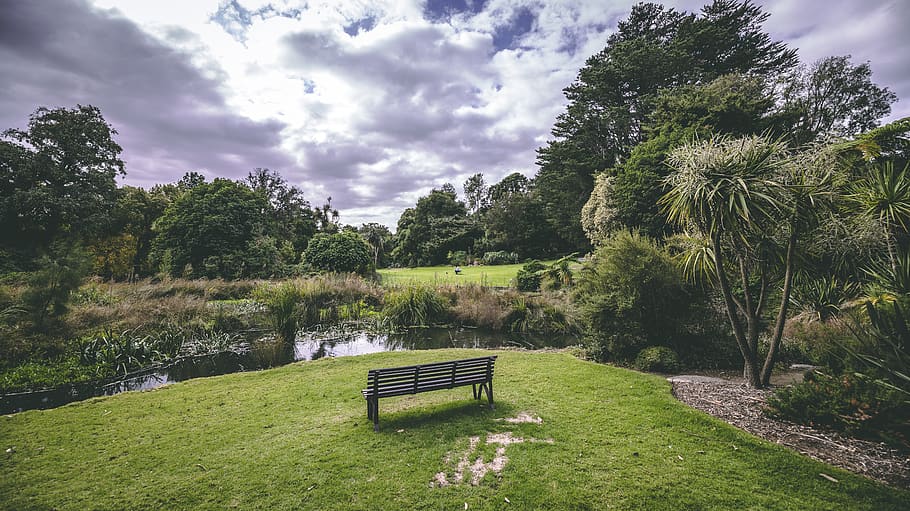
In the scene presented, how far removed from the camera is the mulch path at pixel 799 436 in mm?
3670

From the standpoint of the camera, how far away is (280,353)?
31.7ft

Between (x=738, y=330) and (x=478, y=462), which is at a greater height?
(x=738, y=330)

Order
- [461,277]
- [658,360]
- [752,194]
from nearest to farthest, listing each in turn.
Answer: [752,194] → [658,360] → [461,277]

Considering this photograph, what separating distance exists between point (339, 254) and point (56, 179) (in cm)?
1586

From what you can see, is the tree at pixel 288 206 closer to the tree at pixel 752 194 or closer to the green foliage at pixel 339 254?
the green foliage at pixel 339 254

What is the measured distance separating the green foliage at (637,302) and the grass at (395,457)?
188cm

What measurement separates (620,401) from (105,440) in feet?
23.9

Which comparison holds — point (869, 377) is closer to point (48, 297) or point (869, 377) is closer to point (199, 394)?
point (199, 394)

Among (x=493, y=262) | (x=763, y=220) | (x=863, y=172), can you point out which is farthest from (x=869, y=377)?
(x=493, y=262)

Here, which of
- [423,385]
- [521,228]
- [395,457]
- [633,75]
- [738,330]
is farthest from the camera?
[521,228]

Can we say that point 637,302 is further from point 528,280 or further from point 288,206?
point 288,206

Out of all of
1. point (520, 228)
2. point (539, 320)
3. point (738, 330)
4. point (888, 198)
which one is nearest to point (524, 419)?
point (738, 330)

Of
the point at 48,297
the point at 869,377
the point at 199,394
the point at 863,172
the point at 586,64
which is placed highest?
the point at 586,64

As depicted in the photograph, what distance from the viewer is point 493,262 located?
3569 cm
